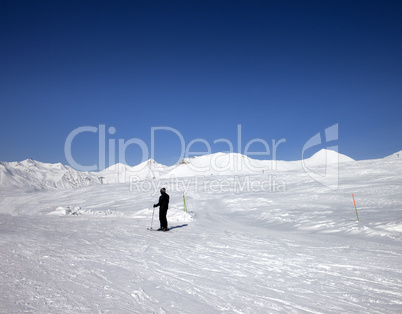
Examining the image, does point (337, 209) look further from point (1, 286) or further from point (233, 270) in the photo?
point (1, 286)

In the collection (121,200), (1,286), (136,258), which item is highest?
(1,286)

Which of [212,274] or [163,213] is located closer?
[212,274]

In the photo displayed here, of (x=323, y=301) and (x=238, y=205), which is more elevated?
(x=323, y=301)

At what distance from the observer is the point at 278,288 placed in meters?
4.70

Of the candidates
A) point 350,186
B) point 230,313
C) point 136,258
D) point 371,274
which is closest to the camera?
point 230,313

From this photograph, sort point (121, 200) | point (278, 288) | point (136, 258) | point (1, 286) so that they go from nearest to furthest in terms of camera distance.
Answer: point (1, 286) < point (278, 288) < point (136, 258) < point (121, 200)

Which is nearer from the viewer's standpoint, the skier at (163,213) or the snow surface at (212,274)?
the snow surface at (212,274)

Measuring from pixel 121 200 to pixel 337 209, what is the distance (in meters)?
24.8

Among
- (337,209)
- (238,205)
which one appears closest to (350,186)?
(337,209)

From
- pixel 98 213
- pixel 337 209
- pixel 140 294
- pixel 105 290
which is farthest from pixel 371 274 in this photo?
pixel 98 213

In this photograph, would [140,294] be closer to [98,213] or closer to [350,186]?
[98,213]

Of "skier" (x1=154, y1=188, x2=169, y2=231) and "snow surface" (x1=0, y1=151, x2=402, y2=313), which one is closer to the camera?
"snow surface" (x1=0, y1=151, x2=402, y2=313)

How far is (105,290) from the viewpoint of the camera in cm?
421

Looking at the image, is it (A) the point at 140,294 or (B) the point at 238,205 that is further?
(B) the point at 238,205
